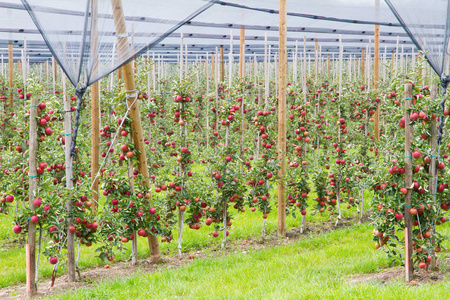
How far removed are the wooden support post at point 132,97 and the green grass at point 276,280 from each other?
623 mm

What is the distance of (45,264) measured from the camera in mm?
5848

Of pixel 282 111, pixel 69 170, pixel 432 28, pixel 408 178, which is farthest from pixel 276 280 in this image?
pixel 432 28

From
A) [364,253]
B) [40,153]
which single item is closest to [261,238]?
[364,253]

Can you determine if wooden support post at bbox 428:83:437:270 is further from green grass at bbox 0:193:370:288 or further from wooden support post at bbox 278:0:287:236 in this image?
green grass at bbox 0:193:370:288

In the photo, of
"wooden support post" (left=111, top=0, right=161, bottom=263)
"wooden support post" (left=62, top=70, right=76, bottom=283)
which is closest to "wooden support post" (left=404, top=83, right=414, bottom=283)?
"wooden support post" (left=111, top=0, right=161, bottom=263)

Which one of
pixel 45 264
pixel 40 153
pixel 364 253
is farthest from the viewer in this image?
pixel 45 264

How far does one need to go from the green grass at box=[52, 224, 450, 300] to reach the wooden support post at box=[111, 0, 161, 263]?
62cm

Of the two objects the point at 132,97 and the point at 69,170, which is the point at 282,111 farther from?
the point at 69,170

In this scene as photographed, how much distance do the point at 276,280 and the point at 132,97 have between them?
270 cm

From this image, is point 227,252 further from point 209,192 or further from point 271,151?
point 271,151

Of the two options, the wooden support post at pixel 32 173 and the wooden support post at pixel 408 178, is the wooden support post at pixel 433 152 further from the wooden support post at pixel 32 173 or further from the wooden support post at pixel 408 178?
the wooden support post at pixel 32 173

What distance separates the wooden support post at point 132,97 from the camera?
4.84 meters

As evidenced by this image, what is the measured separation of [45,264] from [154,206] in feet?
6.02

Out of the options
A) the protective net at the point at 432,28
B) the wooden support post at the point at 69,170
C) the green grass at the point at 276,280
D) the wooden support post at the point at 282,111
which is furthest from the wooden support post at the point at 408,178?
the wooden support post at the point at 69,170
